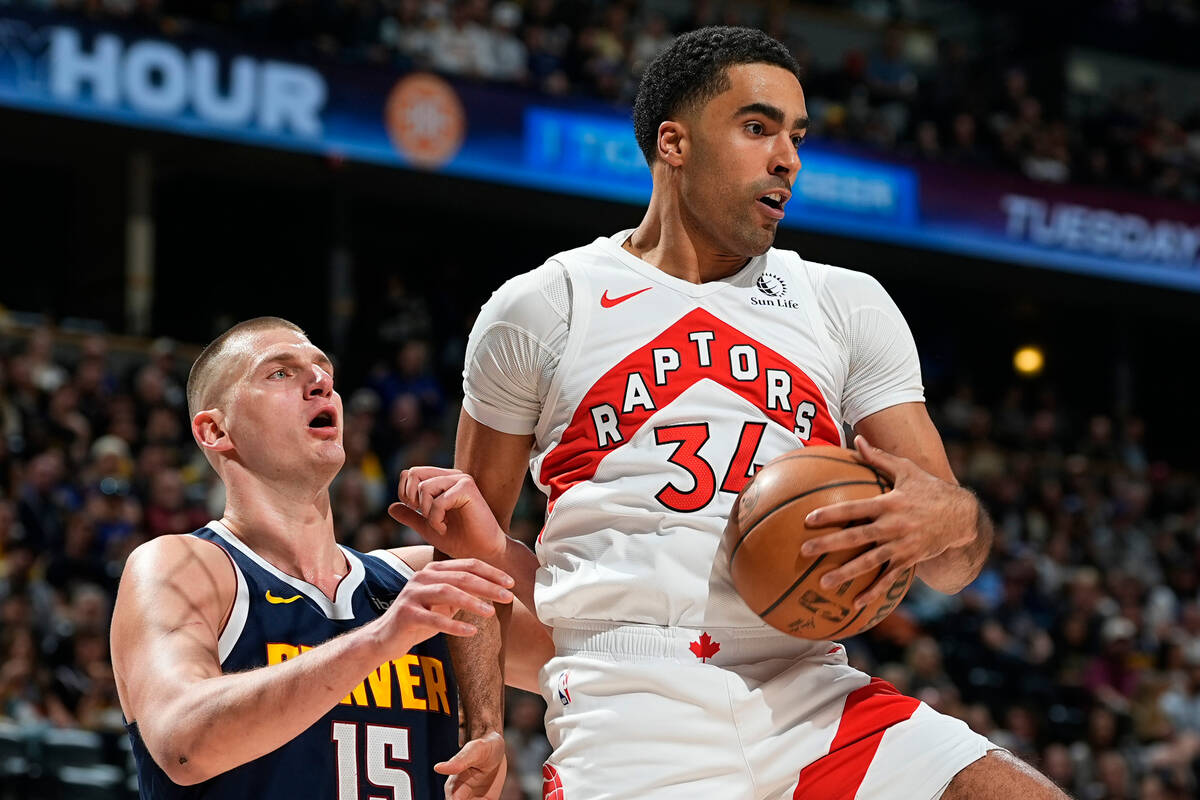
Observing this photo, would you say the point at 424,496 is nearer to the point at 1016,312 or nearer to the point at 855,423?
the point at 855,423

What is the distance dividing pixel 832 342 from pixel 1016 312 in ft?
64.9

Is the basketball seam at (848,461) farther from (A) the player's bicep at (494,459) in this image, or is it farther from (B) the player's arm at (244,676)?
(A) the player's bicep at (494,459)

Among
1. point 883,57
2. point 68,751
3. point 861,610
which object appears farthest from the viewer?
point 883,57

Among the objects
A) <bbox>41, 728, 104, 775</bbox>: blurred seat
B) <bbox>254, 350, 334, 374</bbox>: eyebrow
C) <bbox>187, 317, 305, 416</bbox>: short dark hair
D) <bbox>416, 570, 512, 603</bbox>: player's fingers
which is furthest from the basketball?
<bbox>41, 728, 104, 775</bbox>: blurred seat

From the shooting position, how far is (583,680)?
11.3ft

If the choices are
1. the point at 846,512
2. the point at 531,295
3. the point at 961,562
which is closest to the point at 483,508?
the point at 531,295

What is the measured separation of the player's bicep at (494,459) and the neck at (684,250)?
0.54 m

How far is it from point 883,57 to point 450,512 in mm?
19759

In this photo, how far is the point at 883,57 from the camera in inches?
876

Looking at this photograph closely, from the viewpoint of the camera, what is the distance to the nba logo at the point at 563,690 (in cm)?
349

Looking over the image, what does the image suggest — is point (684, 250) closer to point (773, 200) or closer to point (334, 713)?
point (773, 200)

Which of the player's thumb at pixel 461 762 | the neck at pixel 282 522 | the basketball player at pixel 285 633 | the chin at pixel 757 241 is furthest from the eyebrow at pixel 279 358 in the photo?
the chin at pixel 757 241

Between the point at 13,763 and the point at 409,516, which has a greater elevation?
the point at 409,516

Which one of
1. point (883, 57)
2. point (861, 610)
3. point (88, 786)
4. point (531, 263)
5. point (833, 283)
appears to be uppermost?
point (833, 283)
